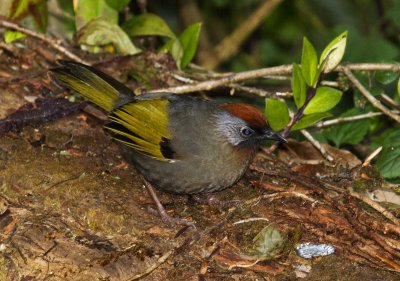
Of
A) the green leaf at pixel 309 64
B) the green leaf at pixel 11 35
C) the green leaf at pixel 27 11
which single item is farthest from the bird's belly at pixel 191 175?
the green leaf at pixel 27 11

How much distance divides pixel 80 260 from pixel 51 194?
2.12 ft

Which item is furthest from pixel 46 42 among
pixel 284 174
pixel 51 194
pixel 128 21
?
pixel 284 174

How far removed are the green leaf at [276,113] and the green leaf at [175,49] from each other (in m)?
1.34

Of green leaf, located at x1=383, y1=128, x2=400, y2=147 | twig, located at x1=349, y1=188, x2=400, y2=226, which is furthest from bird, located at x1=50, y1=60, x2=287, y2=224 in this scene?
green leaf, located at x1=383, y1=128, x2=400, y2=147

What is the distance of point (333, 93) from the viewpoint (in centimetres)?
516

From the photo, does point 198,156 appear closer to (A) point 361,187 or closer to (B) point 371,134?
(A) point 361,187

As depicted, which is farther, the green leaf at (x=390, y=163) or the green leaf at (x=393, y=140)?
the green leaf at (x=393, y=140)

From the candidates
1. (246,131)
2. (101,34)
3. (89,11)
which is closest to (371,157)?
(246,131)

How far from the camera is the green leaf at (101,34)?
6004 mm

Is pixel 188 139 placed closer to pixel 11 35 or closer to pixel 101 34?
pixel 101 34

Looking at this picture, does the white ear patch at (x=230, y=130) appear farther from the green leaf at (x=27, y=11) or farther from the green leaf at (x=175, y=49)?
the green leaf at (x=27, y=11)

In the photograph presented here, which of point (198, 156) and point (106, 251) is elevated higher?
point (198, 156)

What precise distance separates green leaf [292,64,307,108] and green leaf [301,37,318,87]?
0.05 metres

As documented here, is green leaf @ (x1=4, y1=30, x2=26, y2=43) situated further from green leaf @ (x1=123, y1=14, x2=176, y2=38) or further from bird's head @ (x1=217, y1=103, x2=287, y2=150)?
bird's head @ (x1=217, y1=103, x2=287, y2=150)
